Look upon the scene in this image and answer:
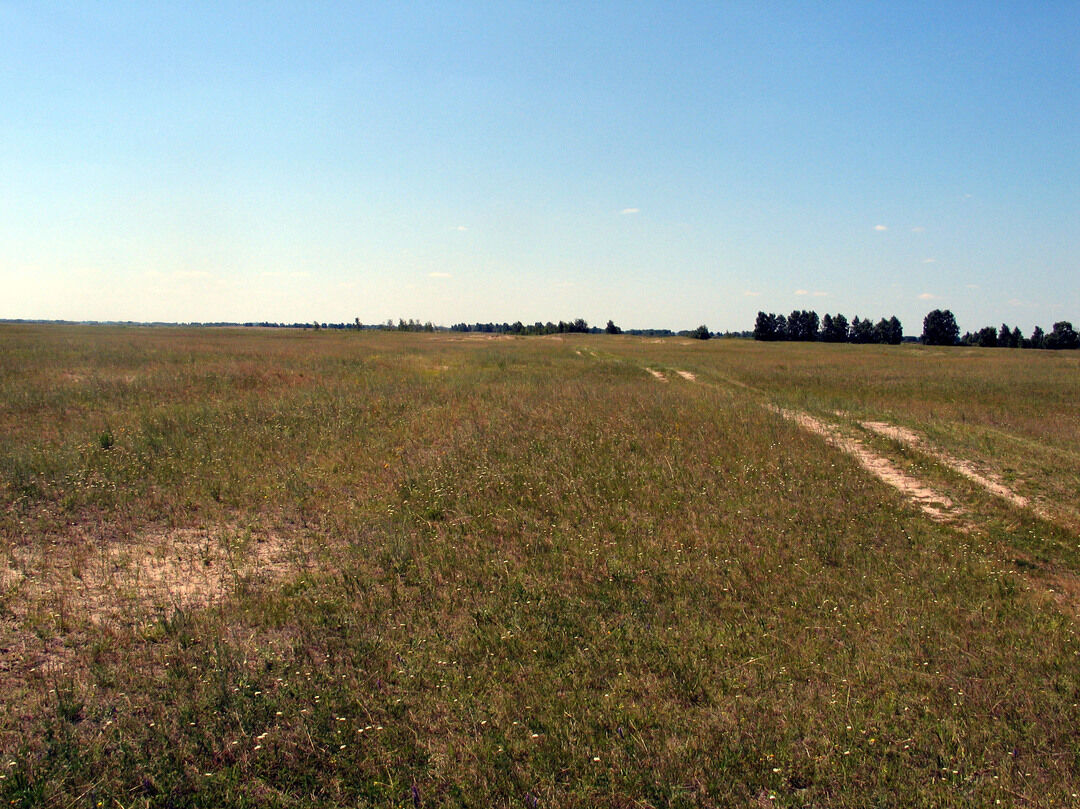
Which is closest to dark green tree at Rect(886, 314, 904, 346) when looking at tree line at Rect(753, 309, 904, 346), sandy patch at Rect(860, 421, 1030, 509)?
tree line at Rect(753, 309, 904, 346)

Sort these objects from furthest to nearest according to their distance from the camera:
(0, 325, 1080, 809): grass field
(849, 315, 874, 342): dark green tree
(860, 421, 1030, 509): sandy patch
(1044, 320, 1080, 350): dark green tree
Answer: (849, 315, 874, 342): dark green tree → (1044, 320, 1080, 350): dark green tree → (860, 421, 1030, 509): sandy patch → (0, 325, 1080, 809): grass field

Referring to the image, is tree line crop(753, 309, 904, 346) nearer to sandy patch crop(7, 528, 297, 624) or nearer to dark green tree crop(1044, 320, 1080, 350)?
dark green tree crop(1044, 320, 1080, 350)

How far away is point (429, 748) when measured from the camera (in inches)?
176

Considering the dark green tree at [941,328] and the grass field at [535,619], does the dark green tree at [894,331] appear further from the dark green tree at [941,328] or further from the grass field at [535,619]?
the grass field at [535,619]

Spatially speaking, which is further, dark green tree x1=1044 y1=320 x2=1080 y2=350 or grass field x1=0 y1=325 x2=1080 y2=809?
dark green tree x1=1044 y1=320 x2=1080 y2=350

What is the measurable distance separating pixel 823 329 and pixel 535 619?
145 metres

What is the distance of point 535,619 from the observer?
655 centimetres

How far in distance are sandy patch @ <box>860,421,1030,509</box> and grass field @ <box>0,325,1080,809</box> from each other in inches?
4.7

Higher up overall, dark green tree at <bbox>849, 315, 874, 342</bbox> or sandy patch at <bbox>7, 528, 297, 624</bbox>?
dark green tree at <bbox>849, 315, 874, 342</bbox>

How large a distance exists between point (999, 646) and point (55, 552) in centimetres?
1116

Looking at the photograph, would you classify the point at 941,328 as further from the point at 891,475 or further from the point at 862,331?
the point at 891,475

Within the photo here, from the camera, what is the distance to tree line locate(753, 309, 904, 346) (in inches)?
4990

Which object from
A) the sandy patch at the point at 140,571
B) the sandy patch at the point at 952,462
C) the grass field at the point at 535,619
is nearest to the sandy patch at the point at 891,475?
the grass field at the point at 535,619

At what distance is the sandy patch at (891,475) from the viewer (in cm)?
1034
